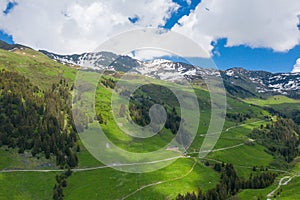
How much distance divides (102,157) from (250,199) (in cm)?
8021

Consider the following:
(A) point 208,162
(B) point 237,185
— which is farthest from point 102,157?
(B) point 237,185

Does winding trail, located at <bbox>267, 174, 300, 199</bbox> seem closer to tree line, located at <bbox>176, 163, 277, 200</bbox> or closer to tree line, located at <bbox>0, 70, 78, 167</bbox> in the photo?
tree line, located at <bbox>176, 163, 277, 200</bbox>

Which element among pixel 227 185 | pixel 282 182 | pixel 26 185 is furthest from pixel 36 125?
pixel 282 182

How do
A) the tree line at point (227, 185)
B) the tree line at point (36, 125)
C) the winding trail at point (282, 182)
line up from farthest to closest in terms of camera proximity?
the tree line at point (36, 125) < the winding trail at point (282, 182) < the tree line at point (227, 185)

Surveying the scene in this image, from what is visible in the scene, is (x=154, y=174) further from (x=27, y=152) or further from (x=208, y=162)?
(x=27, y=152)

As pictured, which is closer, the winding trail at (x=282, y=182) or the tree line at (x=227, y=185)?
the tree line at (x=227, y=185)

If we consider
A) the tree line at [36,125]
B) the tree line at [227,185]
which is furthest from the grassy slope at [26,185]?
the tree line at [227,185]

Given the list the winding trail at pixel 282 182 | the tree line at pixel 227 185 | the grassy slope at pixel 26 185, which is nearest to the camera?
the tree line at pixel 227 185

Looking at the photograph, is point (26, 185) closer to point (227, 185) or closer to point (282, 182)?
point (227, 185)

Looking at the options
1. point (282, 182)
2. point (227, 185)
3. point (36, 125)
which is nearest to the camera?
point (227, 185)

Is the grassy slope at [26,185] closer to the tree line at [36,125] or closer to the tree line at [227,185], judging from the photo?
the tree line at [36,125]

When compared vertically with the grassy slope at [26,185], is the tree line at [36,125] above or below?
above

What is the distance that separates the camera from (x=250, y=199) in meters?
103

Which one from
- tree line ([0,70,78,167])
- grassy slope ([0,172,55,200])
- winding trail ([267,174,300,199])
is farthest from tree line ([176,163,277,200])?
tree line ([0,70,78,167])
